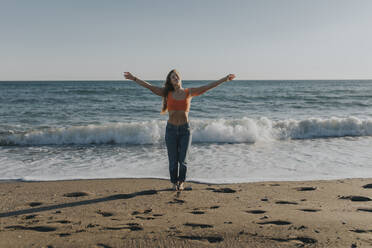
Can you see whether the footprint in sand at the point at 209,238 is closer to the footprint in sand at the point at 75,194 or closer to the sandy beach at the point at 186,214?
the sandy beach at the point at 186,214

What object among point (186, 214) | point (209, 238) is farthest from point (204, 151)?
point (209, 238)

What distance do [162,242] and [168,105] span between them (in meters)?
2.15

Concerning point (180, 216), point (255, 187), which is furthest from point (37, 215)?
point (255, 187)

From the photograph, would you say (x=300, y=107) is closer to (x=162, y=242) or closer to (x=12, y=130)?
(x=12, y=130)

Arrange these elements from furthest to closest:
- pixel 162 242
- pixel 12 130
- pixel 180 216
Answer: pixel 12 130 < pixel 180 216 < pixel 162 242

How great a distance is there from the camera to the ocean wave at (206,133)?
10.0 meters

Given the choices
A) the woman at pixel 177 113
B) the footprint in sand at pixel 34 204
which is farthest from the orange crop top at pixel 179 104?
the footprint in sand at pixel 34 204

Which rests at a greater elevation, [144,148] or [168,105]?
[168,105]

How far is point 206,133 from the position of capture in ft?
33.9

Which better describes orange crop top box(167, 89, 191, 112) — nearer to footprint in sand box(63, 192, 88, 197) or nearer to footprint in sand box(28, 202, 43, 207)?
footprint in sand box(63, 192, 88, 197)

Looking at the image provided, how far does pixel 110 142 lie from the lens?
10062mm

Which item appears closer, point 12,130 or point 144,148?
point 144,148

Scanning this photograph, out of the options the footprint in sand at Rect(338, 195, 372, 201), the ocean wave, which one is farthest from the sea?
the footprint in sand at Rect(338, 195, 372, 201)

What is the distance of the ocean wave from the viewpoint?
32.8 ft
